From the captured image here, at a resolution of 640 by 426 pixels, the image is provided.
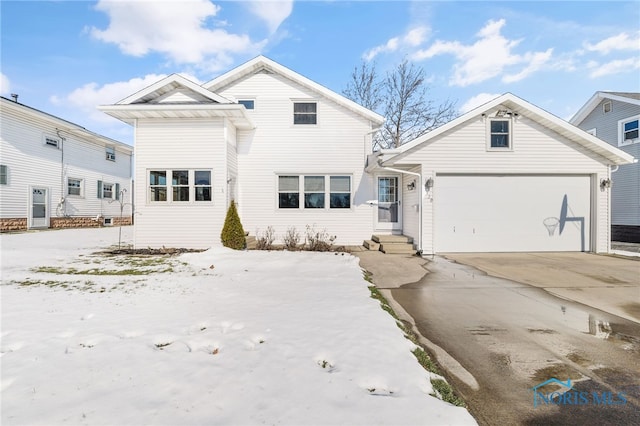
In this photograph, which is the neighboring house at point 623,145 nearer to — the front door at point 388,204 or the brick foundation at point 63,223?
the front door at point 388,204

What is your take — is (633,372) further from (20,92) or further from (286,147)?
(20,92)

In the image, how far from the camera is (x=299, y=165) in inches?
454

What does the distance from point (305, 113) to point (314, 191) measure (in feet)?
10.2

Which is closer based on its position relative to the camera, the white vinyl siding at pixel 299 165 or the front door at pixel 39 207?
the white vinyl siding at pixel 299 165

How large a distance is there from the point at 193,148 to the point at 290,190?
3742 millimetres

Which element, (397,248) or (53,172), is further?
(53,172)

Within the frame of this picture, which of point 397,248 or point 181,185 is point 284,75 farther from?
point 397,248

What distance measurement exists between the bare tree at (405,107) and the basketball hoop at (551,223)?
1359 centimetres

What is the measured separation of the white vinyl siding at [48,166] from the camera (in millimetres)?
14883

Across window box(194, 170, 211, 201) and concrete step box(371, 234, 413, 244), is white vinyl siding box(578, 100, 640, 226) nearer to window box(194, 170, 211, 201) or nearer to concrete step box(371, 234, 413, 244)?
concrete step box(371, 234, 413, 244)

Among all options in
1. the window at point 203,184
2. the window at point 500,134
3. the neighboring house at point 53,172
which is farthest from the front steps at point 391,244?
the neighboring house at point 53,172

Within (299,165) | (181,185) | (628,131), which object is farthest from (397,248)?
(628,131)

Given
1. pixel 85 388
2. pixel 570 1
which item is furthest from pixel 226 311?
pixel 570 1

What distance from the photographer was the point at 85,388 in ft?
7.52
